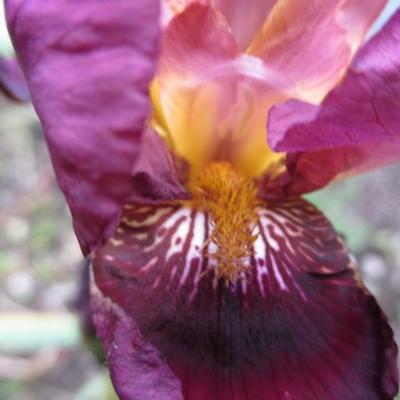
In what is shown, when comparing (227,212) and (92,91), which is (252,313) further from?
(92,91)

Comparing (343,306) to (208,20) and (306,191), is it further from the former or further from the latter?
(208,20)

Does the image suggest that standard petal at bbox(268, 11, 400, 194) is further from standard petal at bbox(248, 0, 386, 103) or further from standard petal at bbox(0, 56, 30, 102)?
standard petal at bbox(0, 56, 30, 102)

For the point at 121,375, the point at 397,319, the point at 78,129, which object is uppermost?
the point at 78,129

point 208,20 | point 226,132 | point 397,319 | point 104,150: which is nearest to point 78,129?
point 104,150

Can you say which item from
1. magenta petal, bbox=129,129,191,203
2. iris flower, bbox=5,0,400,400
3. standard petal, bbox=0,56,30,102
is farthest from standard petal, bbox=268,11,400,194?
standard petal, bbox=0,56,30,102

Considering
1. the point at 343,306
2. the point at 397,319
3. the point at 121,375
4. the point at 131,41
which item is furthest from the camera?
the point at 397,319

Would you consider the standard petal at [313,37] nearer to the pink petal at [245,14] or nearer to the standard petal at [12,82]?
the pink petal at [245,14]

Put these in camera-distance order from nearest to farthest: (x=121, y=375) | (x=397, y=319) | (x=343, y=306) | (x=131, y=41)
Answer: (x=131, y=41) < (x=121, y=375) < (x=343, y=306) < (x=397, y=319)

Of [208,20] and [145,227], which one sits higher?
[208,20]
